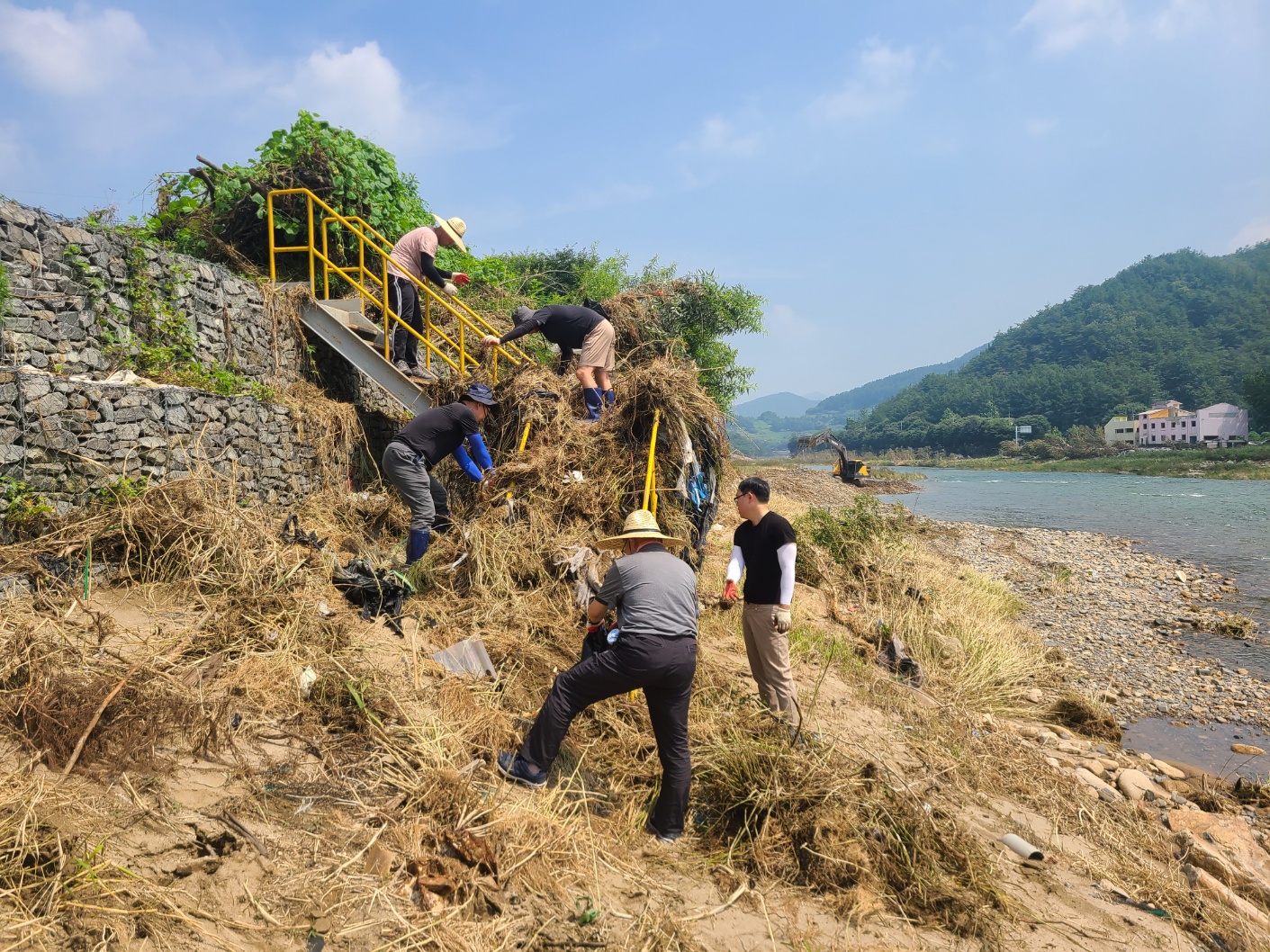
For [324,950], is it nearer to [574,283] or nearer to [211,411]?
[211,411]

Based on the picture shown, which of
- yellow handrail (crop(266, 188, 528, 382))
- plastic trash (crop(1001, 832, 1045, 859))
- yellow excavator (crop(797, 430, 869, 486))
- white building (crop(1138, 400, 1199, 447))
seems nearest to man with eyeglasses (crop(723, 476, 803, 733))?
Result: plastic trash (crop(1001, 832, 1045, 859))

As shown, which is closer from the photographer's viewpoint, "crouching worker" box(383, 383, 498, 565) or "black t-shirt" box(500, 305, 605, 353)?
"crouching worker" box(383, 383, 498, 565)

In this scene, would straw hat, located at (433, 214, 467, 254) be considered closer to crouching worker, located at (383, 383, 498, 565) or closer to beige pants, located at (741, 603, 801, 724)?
crouching worker, located at (383, 383, 498, 565)

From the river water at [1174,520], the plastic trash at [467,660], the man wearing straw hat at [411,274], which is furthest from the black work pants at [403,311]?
the river water at [1174,520]

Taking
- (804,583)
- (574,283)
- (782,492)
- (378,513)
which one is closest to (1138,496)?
(782,492)

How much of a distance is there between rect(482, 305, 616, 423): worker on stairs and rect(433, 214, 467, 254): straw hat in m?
1.86

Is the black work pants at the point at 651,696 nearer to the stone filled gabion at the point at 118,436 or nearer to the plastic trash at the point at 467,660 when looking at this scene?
the plastic trash at the point at 467,660

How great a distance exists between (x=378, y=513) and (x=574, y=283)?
16314mm

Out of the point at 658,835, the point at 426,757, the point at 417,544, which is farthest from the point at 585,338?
the point at 658,835

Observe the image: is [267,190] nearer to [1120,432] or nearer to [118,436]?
[118,436]

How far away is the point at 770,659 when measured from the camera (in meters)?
5.10

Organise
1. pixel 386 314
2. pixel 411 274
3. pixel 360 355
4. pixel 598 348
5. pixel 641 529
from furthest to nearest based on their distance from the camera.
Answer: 1. pixel 411 274
2. pixel 360 355
3. pixel 386 314
4. pixel 598 348
5. pixel 641 529

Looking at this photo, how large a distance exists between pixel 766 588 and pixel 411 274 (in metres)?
6.46

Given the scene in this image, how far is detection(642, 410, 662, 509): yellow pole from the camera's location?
22.0 ft
